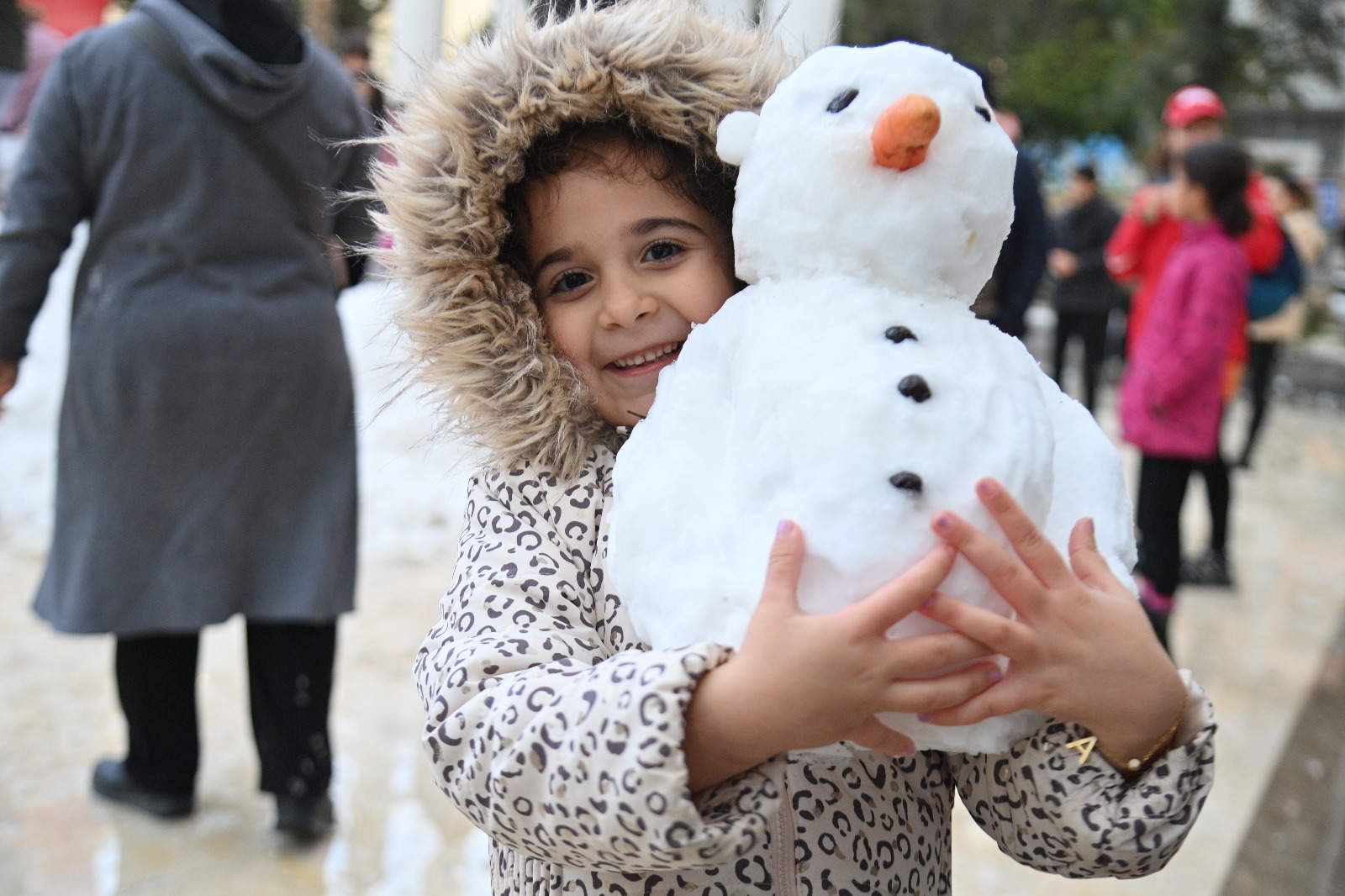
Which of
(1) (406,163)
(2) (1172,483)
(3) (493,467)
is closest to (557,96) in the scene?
(1) (406,163)

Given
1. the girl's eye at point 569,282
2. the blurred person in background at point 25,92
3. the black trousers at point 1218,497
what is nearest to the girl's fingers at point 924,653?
the girl's eye at point 569,282

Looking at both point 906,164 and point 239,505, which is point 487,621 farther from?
point 239,505

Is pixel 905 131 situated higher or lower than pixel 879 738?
higher

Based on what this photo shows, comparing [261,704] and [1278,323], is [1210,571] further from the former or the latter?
[261,704]

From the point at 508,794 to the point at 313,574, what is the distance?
5.90 feet

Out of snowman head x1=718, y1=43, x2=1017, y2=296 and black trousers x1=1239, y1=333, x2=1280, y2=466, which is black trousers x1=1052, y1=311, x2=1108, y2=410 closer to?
black trousers x1=1239, y1=333, x2=1280, y2=466

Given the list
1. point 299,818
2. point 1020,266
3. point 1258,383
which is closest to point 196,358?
point 299,818

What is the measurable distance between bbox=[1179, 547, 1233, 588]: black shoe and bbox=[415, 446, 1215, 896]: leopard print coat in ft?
13.4

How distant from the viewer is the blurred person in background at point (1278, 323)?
6.46 m

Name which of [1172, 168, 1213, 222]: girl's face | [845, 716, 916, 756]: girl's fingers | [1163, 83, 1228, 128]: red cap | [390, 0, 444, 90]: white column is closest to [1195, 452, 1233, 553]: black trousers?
[1172, 168, 1213, 222]: girl's face

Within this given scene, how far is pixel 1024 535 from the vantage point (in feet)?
2.84

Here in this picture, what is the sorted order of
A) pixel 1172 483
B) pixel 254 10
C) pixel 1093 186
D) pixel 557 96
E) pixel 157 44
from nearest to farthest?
pixel 557 96 < pixel 157 44 < pixel 254 10 < pixel 1172 483 < pixel 1093 186

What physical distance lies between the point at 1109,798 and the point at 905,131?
581 mm

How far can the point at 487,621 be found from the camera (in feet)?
3.45
